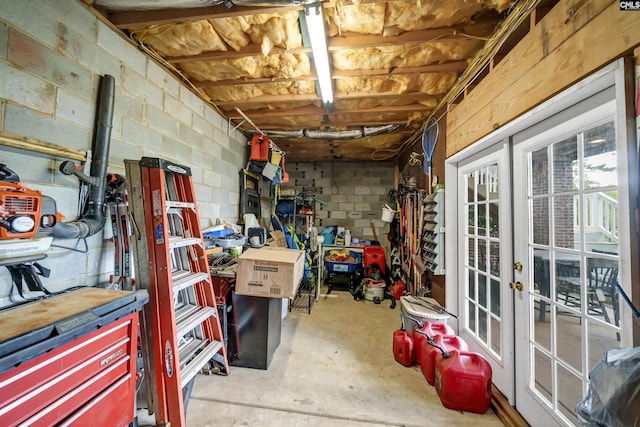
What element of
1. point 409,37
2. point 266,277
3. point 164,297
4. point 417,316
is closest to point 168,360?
point 164,297

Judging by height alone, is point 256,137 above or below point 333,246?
above

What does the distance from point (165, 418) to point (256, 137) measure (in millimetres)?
3296

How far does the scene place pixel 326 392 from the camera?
1.81 m

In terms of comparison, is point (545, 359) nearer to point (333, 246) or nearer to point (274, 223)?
point (333, 246)

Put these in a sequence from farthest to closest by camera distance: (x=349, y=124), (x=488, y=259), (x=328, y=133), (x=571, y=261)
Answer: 1. (x=328, y=133)
2. (x=349, y=124)
3. (x=488, y=259)
4. (x=571, y=261)

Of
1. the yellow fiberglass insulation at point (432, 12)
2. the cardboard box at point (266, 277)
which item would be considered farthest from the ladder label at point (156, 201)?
the yellow fiberglass insulation at point (432, 12)

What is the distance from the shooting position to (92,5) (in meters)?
1.52

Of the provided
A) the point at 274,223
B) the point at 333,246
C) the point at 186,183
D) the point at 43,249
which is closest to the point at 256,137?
the point at 274,223

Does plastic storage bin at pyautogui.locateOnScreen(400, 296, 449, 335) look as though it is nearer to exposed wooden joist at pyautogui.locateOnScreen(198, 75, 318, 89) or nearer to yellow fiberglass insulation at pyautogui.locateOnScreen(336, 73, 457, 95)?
yellow fiberglass insulation at pyautogui.locateOnScreen(336, 73, 457, 95)

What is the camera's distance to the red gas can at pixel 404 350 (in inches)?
84.7

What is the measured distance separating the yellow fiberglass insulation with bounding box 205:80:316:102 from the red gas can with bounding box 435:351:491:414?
2747 mm

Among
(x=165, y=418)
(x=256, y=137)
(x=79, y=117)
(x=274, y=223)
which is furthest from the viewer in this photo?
(x=274, y=223)

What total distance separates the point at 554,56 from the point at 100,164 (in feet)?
8.75

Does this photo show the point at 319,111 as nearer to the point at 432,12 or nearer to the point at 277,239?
the point at 432,12
